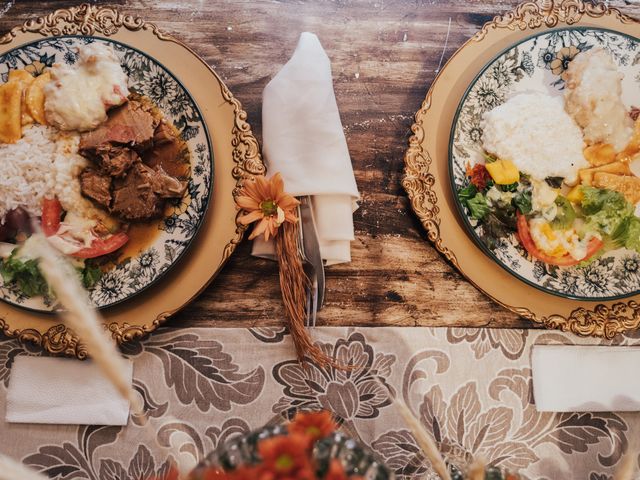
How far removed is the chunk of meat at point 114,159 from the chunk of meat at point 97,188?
0.05m

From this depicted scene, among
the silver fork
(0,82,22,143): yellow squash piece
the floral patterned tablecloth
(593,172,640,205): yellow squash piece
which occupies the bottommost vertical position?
the floral patterned tablecloth

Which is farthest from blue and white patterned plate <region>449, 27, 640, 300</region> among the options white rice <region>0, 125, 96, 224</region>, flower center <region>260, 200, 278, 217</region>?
white rice <region>0, 125, 96, 224</region>

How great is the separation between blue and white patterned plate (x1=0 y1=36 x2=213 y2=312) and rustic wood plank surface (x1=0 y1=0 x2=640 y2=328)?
0.72ft

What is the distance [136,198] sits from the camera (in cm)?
179

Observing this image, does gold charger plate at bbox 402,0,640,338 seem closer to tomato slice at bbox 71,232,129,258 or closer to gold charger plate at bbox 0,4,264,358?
gold charger plate at bbox 0,4,264,358

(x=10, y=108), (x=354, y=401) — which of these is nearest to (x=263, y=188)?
(x=354, y=401)

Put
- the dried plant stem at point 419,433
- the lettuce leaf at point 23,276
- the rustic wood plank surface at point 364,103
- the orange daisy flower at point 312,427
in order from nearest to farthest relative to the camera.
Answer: the dried plant stem at point 419,433, the orange daisy flower at point 312,427, the lettuce leaf at point 23,276, the rustic wood plank surface at point 364,103

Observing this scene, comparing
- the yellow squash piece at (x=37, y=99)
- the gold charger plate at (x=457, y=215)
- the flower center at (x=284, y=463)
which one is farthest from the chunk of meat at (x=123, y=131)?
the flower center at (x=284, y=463)

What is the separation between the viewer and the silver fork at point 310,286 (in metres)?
1.86

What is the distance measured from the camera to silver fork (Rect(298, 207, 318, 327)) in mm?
1862

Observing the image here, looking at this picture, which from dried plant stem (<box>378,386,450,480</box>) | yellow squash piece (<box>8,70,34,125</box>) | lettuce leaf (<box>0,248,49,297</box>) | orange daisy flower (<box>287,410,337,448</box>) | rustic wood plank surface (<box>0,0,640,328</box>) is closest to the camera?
dried plant stem (<box>378,386,450,480</box>)

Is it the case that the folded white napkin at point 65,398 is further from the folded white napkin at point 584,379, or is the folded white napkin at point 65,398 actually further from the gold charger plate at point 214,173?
the folded white napkin at point 584,379

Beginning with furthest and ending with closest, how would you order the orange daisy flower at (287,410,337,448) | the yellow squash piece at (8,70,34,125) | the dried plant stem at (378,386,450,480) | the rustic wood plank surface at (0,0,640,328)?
the rustic wood plank surface at (0,0,640,328)
the yellow squash piece at (8,70,34,125)
the orange daisy flower at (287,410,337,448)
the dried plant stem at (378,386,450,480)

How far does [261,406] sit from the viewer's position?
1875mm
